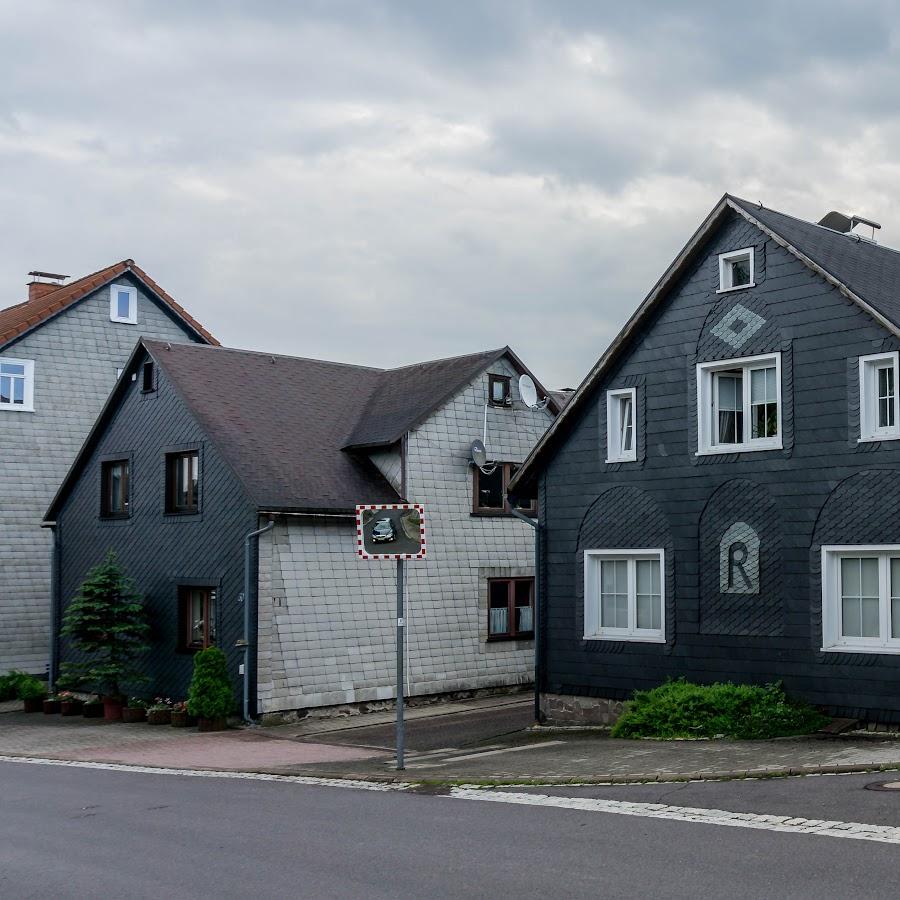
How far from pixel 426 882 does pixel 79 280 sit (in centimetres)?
3006

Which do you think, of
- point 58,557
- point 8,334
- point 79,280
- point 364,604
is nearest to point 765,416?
point 364,604

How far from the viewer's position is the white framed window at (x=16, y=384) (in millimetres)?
32375

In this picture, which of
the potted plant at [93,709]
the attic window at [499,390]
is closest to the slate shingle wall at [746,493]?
the attic window at [499,390]

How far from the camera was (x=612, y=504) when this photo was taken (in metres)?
21.2

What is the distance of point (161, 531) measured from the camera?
26.9 meters

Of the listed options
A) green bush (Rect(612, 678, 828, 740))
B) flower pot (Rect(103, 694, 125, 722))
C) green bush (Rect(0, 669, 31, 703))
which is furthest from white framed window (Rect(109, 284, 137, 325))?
green bush (Rect(612, 678, 828, 740))

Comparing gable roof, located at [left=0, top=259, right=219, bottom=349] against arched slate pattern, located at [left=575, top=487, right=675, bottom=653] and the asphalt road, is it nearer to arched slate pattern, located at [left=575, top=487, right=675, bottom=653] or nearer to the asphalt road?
arched slate pattern, located at [left=575, top=487, right=675, bottom=653]

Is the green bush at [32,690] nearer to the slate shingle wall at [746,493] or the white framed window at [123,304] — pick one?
the white framed window at [123,304]

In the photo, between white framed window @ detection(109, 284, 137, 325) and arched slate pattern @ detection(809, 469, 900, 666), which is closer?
arched slate pattern @ detection(809, 469, 900, 666)

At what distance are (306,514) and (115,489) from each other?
252 inches

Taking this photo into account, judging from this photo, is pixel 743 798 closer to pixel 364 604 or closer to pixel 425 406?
pixel 364 604

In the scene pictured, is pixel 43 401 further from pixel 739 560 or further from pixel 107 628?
pixel 739 560

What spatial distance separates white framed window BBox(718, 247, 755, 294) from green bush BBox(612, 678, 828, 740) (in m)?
6.06

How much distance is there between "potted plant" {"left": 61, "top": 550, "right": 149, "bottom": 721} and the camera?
25641 mm
